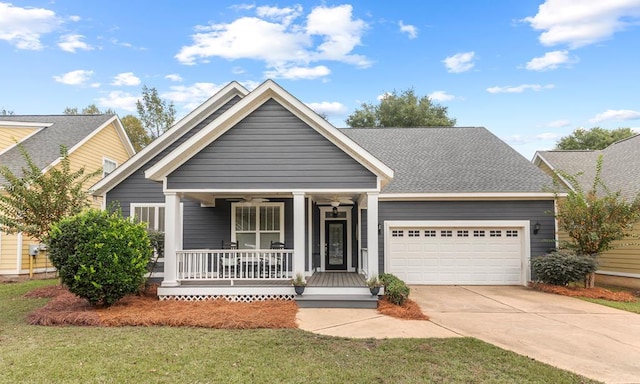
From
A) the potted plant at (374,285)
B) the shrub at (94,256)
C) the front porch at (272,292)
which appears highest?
the shrub at (94,256)

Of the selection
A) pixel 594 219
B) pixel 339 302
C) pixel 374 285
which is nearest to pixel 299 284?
pixel 339 302

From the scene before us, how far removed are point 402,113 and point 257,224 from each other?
2295cm

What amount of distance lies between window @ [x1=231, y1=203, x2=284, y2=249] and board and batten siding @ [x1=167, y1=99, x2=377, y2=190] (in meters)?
3.06

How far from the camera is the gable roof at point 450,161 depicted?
1248cm

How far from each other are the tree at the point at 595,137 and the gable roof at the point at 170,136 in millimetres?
35751

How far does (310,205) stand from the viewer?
38.4 feet

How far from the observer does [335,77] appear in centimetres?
2480

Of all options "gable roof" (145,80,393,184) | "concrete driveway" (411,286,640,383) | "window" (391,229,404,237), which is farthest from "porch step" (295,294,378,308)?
"window" (391,229,404,237)

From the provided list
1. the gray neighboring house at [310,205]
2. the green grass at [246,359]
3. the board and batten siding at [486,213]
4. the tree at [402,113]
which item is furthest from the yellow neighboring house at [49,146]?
the tree at [402,113]

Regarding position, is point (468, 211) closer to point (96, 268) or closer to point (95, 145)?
point (96, 268)

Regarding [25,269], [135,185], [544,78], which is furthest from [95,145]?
[544,78]

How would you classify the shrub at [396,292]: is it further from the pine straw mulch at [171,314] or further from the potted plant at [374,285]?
the pine straw mulch at [171,314]

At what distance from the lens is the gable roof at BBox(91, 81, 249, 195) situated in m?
11.6

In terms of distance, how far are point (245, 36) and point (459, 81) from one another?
1184cm
